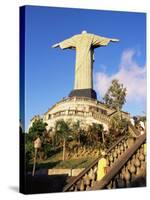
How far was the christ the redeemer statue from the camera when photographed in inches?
370

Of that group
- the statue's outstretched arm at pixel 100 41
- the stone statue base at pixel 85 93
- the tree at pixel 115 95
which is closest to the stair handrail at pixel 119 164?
the tree at pixel 115 95

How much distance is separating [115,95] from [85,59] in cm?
64

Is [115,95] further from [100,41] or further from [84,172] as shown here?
[84,172]

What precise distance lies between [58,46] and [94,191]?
1.94 m

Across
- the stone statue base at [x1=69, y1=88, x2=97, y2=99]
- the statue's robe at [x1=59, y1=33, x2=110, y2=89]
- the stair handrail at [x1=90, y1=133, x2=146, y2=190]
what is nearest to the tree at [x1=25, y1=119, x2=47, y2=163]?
the stone statue base at [x1=69, y1=88, x2=97, y2=99]

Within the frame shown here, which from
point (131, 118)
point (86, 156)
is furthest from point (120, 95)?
point (86, 156)

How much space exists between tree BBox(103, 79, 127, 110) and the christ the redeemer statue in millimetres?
243

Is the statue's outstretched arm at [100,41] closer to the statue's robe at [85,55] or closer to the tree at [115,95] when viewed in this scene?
the statue's robe at [85,55]

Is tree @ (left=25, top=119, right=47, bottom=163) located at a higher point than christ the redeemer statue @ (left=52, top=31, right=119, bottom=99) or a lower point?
lower

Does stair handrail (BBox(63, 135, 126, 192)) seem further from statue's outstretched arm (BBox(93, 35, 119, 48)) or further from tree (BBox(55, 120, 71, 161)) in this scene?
statue's outstretched arm (BBox(93, 35, 119, 48))

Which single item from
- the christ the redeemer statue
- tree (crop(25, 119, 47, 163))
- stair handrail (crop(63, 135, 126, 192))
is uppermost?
the christ the redeemer statue

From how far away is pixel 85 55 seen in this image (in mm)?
9500

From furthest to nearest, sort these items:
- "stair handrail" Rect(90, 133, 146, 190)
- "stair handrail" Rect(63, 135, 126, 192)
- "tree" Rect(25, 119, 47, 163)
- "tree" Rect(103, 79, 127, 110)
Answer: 1. "tree" Rect(103, 79, 127, 110)
2. "stair handrail" Rect(90, 133, 146, 190)
3. "stair handrail" Rect(63, 135, 126, 192)
4. "tree" Rect(25, 119, 47, 163)

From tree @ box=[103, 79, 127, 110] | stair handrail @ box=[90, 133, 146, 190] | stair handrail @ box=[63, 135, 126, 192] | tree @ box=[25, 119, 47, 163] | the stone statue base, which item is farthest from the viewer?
tree @ box=[103, 79, 127, 110]
